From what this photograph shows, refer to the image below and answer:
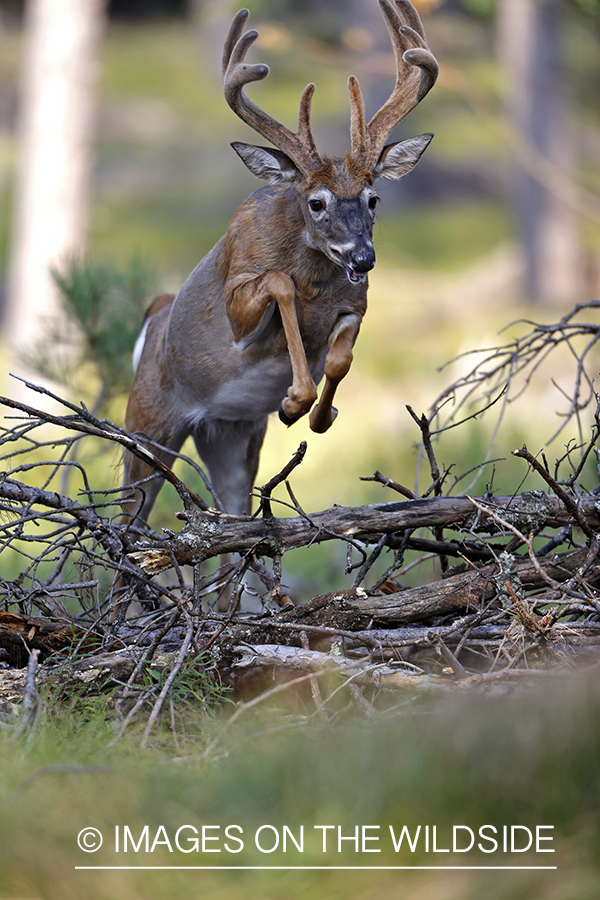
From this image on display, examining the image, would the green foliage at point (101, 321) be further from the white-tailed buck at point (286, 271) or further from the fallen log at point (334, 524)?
the fallen log at point (334, 524)

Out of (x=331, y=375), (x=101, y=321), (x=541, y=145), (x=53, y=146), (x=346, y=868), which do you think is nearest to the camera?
(x=346, y=868)

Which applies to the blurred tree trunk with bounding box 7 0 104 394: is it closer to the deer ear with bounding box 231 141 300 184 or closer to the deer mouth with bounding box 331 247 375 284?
the deer ear with bounding box 231 141 300 184

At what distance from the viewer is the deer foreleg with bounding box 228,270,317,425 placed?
11.8 feet

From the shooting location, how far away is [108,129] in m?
29.8

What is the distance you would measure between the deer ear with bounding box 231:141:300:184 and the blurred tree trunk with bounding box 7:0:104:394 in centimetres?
677

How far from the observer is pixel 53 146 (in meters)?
10.4

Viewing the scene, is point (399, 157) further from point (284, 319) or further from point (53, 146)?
point (53, 146)

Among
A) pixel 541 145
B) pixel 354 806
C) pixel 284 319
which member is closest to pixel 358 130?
pixel 284 319

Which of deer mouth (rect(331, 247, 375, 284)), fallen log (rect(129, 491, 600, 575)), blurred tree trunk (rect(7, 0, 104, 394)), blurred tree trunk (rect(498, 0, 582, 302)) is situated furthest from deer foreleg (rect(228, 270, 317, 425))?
blurred tree trunk (rect(498, 0, 582, 302))

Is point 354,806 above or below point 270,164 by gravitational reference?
below

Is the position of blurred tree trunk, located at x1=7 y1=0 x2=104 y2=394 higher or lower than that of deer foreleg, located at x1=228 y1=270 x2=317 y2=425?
higher

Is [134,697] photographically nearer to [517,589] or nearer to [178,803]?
[178,803]

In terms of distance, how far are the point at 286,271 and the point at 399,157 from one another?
621mm

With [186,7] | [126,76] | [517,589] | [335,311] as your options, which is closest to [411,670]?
[517,589]
